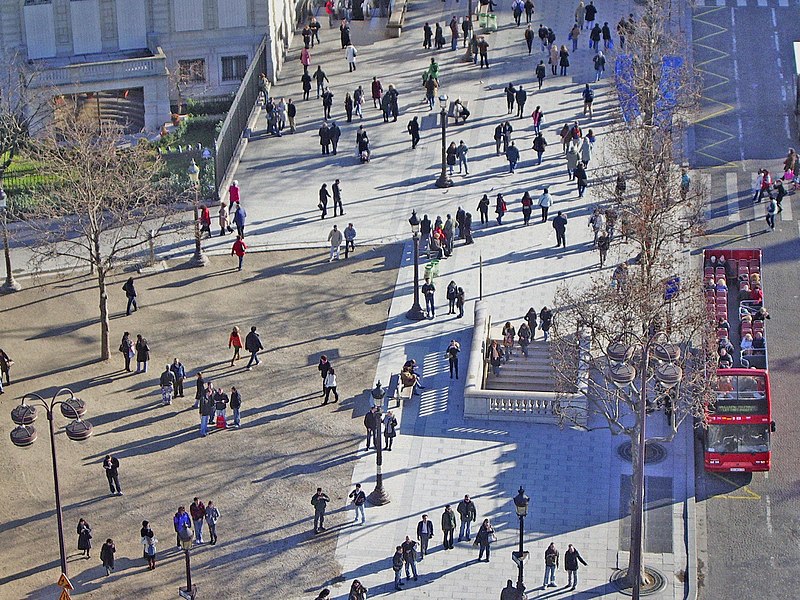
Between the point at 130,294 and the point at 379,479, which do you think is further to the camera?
the point at 130,294

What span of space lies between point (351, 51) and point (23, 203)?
1952 cm

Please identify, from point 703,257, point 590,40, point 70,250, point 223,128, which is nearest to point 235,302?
point 70,250

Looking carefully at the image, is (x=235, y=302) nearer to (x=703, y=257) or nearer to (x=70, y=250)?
(x=70, y=250)

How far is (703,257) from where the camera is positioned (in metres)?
74.2

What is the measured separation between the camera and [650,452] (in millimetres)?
62156

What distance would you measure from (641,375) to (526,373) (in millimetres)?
13871

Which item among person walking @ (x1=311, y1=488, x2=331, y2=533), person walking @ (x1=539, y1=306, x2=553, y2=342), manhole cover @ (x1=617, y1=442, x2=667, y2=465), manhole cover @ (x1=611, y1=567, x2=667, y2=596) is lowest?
manhole cover @ (x1=611, y1=567, x2=667, y2=596)

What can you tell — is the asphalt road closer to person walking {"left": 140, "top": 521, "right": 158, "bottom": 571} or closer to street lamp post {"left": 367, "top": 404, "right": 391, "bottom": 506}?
street lamp post {"left": 367, "top": 404, "right": 391, "bottom": 506}

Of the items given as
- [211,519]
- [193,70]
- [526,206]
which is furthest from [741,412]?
[193,70]

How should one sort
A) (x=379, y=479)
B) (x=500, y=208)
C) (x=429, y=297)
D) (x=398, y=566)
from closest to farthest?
(x=398, y=566) → (x=379, y=479) → (x=429, y=297) → (x=500, y=208)

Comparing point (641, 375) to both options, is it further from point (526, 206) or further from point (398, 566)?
point (526, 206)

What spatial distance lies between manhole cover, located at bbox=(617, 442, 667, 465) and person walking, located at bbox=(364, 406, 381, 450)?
309 inches

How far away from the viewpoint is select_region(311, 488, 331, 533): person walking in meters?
58.0

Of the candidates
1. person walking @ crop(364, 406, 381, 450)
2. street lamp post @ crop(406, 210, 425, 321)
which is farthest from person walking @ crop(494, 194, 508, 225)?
person walking @ crop(364, 406, 381, 450)
